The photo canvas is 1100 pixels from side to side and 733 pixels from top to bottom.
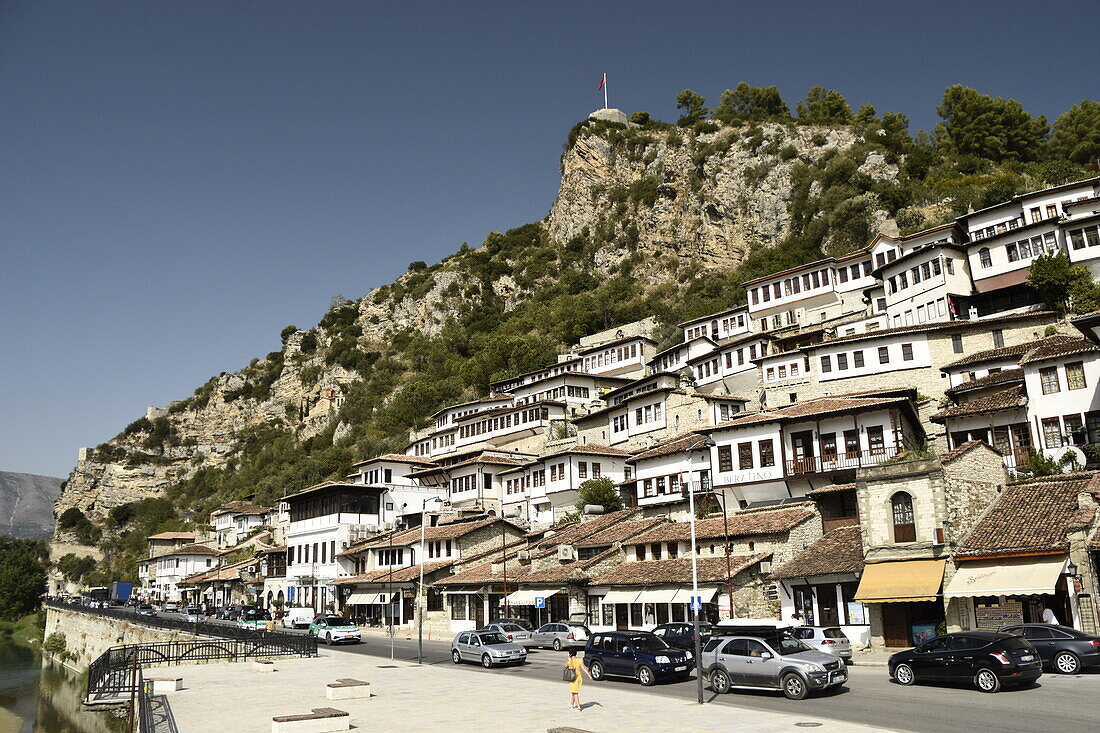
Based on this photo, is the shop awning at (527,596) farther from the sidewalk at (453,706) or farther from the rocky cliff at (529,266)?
the rocky cliff at (529,266)

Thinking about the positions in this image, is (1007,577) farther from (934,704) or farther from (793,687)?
(793,687)

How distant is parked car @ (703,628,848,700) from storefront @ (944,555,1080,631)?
9.37m

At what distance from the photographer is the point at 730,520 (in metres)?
43.6

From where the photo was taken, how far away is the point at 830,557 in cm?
3534

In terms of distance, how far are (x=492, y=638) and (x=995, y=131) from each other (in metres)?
109

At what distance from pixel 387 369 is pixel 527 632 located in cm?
11659

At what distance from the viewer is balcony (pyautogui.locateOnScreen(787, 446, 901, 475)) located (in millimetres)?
42531

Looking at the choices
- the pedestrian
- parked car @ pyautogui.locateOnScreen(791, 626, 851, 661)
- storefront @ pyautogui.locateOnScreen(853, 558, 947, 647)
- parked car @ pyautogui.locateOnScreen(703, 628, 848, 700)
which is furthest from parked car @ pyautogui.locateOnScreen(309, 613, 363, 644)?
the pedestrian

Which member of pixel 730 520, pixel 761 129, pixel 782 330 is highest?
pixel 761 129

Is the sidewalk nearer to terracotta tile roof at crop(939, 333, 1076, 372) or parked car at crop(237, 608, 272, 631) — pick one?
parked car at crop(237, 608, 272, 631)

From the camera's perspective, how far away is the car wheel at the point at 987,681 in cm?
2069

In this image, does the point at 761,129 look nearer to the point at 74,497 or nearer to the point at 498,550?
the point at 498,550

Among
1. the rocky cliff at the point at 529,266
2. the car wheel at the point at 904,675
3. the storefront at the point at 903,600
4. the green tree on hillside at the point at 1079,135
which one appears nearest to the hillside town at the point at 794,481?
the storefront at the point at 903,600

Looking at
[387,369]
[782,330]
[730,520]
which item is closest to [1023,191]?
[782,330]
